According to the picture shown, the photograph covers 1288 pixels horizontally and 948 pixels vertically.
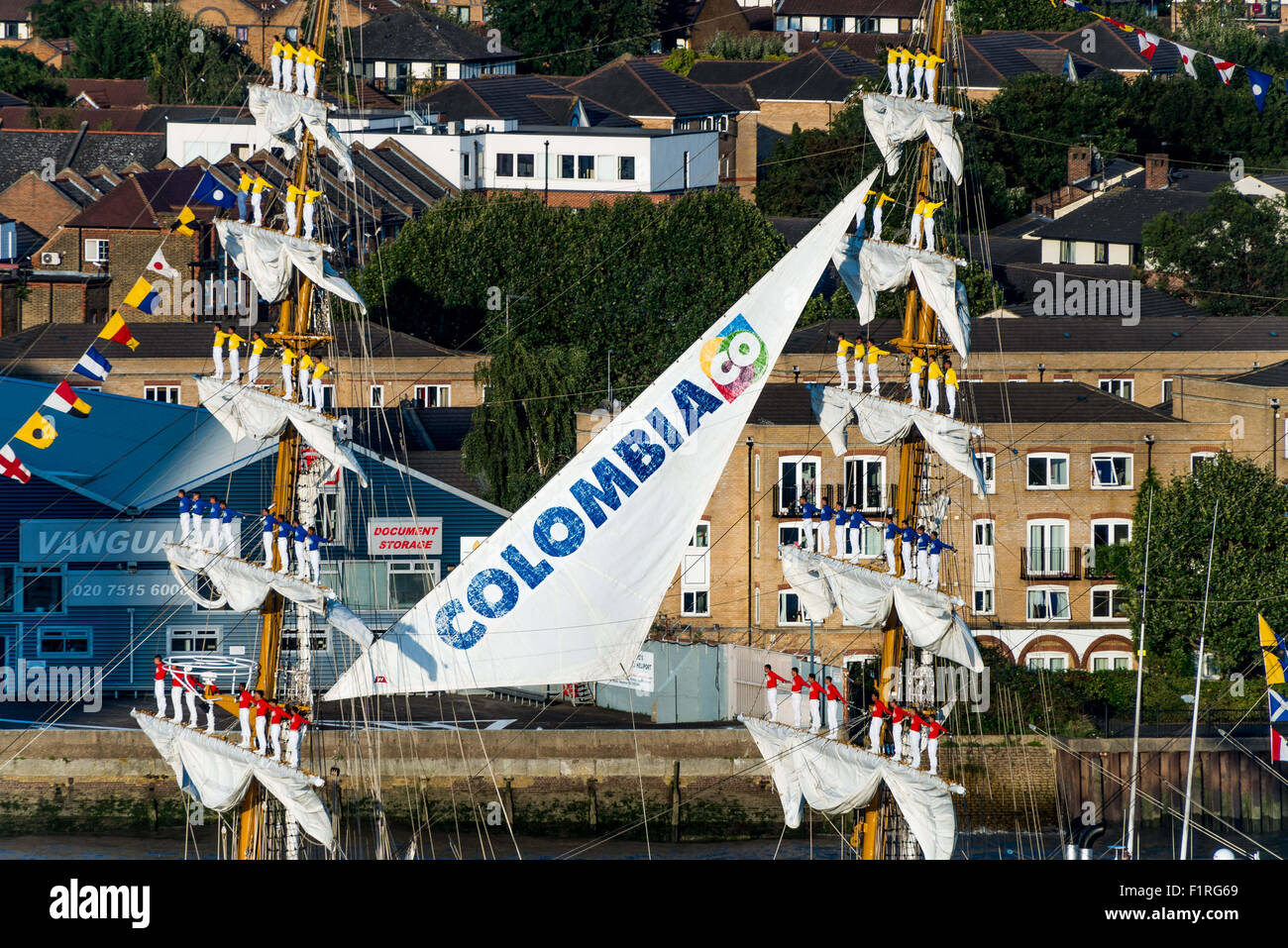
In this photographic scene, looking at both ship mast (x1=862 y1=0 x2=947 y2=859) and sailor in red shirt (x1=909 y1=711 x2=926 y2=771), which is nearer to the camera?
sailor in red shirt (x1=909 y1=711 x2=926 y2=771)

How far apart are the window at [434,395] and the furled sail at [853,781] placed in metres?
52.7

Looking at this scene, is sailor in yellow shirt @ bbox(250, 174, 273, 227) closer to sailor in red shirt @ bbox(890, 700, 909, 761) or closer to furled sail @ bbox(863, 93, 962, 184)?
furled sail @ bbox(863, 93, 962, 184)

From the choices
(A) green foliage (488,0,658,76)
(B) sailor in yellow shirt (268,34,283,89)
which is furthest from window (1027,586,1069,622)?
(A) green foliage (488,0,658,76)

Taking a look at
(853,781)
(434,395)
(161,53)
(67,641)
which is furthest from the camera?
(161,53)

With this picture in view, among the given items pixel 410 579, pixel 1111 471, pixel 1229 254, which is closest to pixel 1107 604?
pixel 1111 471

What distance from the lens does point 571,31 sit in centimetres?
18412

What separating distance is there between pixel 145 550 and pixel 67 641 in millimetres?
3210

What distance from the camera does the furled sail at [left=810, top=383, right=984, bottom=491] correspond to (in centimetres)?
4219

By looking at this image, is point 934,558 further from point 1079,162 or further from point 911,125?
point 1079,162

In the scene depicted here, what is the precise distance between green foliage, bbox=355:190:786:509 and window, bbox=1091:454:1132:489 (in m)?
29.4

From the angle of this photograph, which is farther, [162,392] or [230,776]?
[162,392]

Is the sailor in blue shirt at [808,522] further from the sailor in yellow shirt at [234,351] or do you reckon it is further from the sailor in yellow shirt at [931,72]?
the sailor in yellow shirt at [234,351]

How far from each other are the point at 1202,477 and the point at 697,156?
76.4 metres
